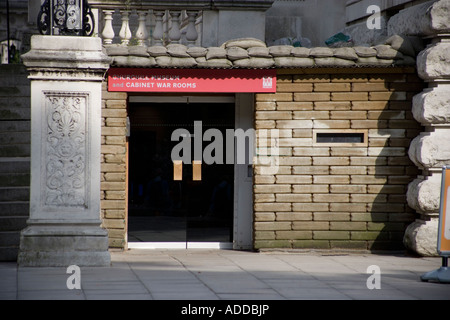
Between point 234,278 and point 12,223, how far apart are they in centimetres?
351

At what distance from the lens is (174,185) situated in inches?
538

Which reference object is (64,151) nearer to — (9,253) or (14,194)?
(14,194)

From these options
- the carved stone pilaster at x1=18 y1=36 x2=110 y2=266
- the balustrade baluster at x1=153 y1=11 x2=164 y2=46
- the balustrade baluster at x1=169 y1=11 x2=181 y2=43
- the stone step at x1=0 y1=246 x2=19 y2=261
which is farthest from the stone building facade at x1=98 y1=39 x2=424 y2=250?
the carved stone pilaster at x1=18 y1=36 x2=110 y2=266

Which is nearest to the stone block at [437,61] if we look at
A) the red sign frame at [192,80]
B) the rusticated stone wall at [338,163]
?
the rusticated stone wall at [338,163]

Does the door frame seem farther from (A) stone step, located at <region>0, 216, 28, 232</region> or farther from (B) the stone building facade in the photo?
(A) stone step, located at <region>0, 216, 28, 232</region>

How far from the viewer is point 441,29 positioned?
1235 centimetres

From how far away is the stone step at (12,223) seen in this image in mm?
11672

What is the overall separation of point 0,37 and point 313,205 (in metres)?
16.8

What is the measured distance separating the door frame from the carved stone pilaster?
8.98ft

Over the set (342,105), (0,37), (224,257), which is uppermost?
(0,37)

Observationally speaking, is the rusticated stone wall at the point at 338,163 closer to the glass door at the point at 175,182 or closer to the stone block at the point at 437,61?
the stone block at the point at 437,61

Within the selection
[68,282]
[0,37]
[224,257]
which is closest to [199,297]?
[68,282]
